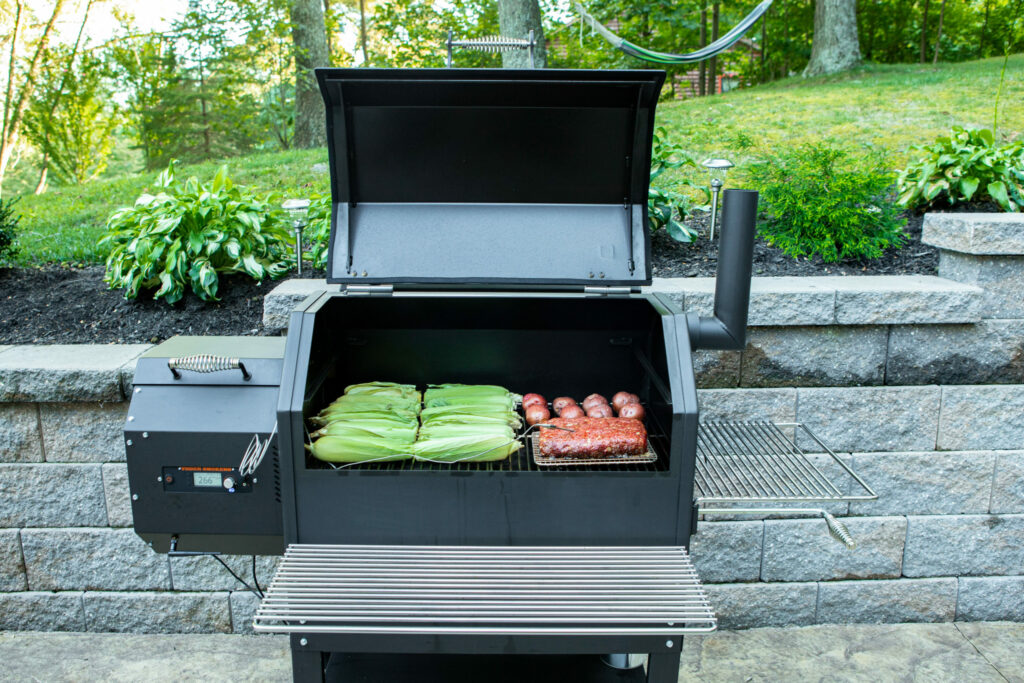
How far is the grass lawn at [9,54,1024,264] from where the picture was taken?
5.57 metres

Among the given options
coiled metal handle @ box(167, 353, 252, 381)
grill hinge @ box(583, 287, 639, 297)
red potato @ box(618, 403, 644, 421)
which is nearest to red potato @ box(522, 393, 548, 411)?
red potato @ box(618, 403, 644, 421)

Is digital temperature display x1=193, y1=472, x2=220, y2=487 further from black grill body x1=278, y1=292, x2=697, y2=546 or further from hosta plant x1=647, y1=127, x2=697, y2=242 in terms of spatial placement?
hosta plant x1=647, y1=127, x2=697, y2=242

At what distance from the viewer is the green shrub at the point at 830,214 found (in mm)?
3445

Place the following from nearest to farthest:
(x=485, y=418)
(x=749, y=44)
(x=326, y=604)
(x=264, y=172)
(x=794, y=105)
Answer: (x=326, y=604) → (x=485, y=418) → (x=264, y=172) → (x=794, y=105) → (x=749, y=44)

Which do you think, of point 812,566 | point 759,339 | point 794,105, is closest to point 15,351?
point 759,339

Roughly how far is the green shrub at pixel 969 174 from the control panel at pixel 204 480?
11.9 ft

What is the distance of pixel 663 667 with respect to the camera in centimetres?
165

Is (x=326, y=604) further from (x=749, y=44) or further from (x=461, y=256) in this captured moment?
(x=749, y=44)

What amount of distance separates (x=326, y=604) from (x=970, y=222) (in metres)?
2.81

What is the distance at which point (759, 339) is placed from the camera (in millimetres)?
2854

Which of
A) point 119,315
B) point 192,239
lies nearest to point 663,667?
point 192,239

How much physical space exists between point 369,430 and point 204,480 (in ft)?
1.54

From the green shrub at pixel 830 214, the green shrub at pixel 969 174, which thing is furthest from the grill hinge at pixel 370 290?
the green shrub at pixel 969 174

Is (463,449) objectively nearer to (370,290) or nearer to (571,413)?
(571,413)
